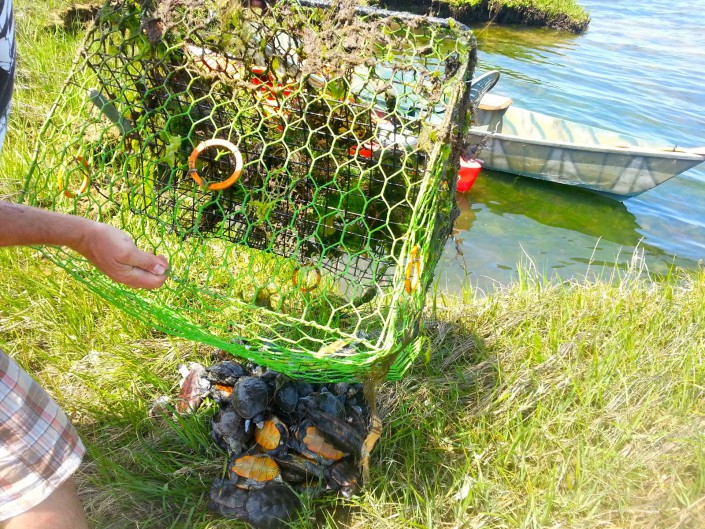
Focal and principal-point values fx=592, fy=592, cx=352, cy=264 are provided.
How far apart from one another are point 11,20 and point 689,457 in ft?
8.31

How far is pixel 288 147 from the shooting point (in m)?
2.28

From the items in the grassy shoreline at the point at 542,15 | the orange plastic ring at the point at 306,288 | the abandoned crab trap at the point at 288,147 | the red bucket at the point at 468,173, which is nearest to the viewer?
the abandoned crab trap at the point at 288,147

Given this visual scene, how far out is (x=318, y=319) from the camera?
9.60 ft

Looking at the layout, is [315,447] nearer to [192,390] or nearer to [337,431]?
[337,431]

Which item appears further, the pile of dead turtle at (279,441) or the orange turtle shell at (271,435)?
the orange turtle shell at (271,435)

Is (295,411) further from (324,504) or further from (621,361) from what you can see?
(621,361)

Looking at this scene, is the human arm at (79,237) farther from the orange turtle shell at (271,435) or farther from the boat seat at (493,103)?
the boat seat at (493,103)

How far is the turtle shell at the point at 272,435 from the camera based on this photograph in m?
2.18

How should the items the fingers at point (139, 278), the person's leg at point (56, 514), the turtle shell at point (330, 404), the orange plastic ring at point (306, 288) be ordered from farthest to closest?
the orange plastic ring at point (306, 288) < the turtle shell at point (330, 404) < the fingers at point (139, 278) < the person's leg at point (56, 514)

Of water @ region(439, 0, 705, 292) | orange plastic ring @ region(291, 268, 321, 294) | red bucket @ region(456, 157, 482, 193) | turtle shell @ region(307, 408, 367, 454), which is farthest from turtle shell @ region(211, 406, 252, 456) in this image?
red bucket @ region(456, 157, 482, 193)

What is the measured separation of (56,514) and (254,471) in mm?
706

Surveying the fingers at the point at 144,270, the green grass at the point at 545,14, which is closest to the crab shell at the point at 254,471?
the fingers at the point at 144,270

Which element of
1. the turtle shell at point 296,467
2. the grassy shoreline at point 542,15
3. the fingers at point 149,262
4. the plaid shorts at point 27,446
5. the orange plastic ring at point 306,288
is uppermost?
the grassy shoreline at point 542,15

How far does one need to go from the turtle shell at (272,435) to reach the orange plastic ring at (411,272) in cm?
85
